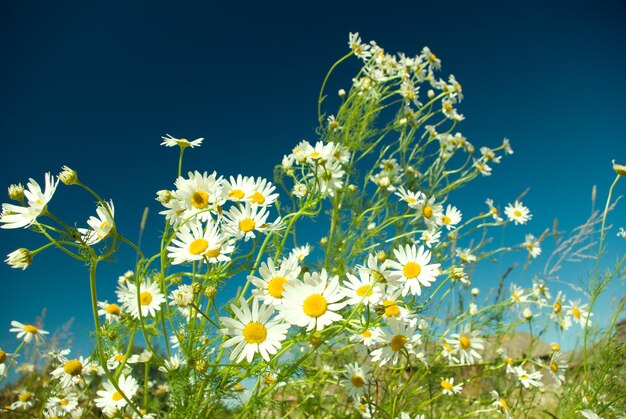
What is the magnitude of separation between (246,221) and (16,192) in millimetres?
528

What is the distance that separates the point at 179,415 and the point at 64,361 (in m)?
0.60

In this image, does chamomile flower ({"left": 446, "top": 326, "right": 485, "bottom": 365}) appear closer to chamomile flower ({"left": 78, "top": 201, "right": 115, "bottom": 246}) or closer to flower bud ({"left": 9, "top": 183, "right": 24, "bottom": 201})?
chamomile flower ({"left": 78, "top": 201, "right": 115, "bottom": 246})

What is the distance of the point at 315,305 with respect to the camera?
0.88 m

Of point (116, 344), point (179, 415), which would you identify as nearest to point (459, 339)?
point (179, 415)

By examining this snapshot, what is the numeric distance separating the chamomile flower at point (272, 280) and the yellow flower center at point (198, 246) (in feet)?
0.49

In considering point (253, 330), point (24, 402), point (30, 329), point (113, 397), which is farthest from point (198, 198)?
point (24, 402)

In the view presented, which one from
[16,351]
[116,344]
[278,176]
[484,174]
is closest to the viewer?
[116,344]

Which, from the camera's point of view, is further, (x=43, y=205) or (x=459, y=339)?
(x=459, y=339)

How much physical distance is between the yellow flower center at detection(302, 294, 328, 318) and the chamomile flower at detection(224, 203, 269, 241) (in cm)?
31

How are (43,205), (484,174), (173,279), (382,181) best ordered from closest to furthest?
(43,205) < (173,279) < (382,181) < (484,174)

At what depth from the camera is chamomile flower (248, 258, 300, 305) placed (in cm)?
97

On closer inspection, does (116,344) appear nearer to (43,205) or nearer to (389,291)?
(43,205)

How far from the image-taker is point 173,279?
1.15 m

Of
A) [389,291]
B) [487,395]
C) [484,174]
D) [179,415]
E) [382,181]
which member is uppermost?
[484,174]
